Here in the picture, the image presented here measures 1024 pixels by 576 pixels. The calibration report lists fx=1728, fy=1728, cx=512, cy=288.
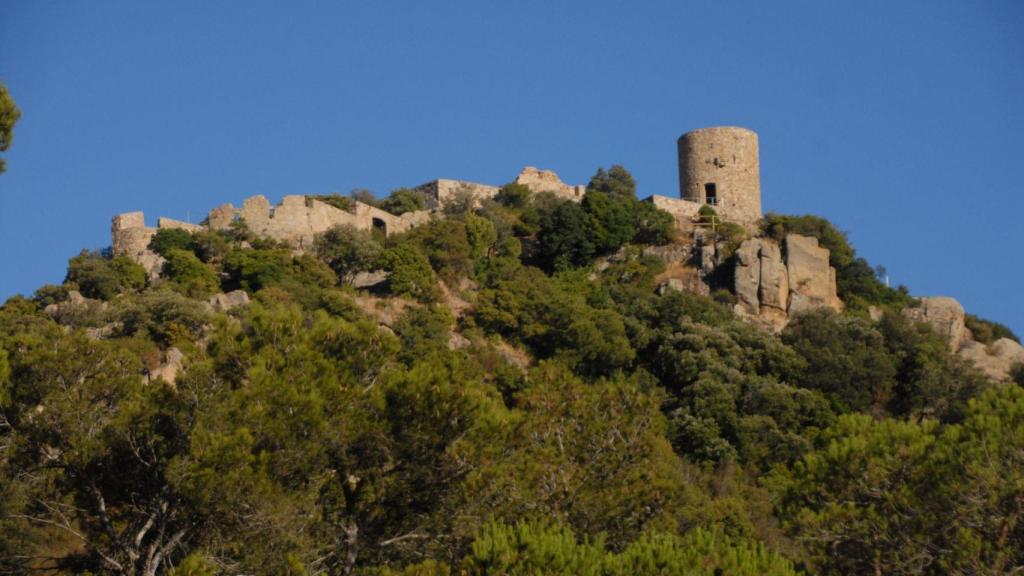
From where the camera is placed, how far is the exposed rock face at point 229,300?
37.5 metres

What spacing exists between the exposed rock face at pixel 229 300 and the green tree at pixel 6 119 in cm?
1886

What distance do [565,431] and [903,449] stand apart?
164 inches

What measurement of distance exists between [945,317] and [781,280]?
174 inches

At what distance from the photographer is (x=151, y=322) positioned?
35281 mm

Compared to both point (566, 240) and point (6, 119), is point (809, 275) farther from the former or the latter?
point (6, 119)

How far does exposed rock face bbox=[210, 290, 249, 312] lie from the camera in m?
37.5

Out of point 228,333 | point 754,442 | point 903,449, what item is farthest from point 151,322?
point 903,449

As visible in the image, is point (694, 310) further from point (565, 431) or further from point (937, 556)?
point (937, 556)

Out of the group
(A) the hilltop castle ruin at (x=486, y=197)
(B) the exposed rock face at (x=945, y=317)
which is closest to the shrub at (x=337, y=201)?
(A) the hilltop castle ruin at (x=486, y=197)

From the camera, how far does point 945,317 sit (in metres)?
44.5

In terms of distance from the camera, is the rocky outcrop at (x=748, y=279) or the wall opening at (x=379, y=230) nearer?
the rocky outcrop at (x=748, y=279)

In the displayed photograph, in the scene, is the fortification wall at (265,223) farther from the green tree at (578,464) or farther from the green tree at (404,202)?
the green tree at (578,464)

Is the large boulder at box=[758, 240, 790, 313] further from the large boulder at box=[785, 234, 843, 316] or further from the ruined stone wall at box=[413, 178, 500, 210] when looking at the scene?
the ruined stone wall at box=[413, 178, 500, 210]

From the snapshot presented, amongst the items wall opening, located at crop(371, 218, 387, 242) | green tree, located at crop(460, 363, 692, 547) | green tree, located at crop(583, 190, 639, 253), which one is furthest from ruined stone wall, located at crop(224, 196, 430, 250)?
green tree, located at crop(460, 363, 692, 547)
